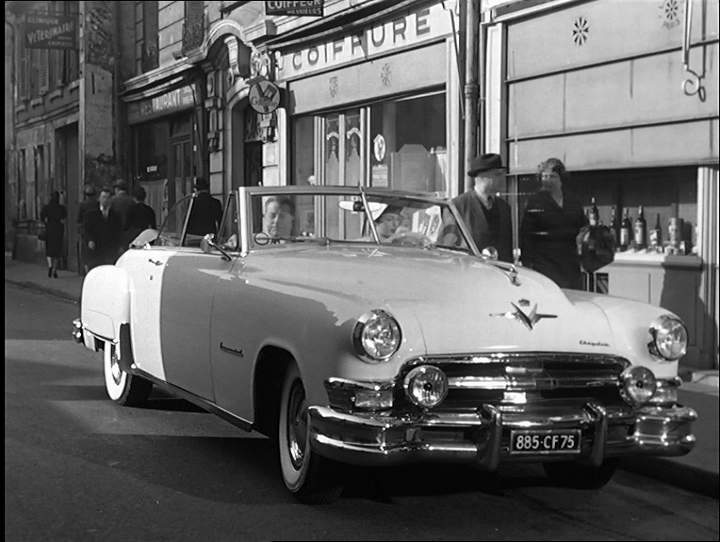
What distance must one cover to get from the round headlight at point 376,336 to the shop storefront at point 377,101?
0.55 meters

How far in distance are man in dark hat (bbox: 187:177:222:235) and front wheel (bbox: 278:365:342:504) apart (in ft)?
1.52

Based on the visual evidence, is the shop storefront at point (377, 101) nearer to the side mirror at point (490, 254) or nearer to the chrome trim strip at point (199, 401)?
the side mirror at point (490, 254)

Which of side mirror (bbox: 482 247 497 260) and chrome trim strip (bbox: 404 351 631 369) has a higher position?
Result: side mirror (bbox: 482 247 497 260)

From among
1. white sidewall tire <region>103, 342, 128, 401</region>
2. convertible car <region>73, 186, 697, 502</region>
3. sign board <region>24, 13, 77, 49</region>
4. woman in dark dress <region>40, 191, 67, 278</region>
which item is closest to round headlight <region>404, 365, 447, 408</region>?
convertible car <region>73, 186, 697, 502</region>

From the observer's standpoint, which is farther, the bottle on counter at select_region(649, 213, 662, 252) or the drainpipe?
the bottle on counter at select_region(649, 213, 662, 252)

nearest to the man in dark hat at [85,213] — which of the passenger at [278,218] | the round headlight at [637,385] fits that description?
the passenger at [278,218]

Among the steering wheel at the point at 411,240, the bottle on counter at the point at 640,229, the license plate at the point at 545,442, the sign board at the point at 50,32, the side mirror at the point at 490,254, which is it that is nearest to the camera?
the license plate at the point at 545,442

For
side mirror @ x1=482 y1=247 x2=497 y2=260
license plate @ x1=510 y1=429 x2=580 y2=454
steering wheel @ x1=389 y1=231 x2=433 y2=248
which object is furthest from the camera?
steering wheel @ x1=389 y1=231 x2=433 y2=248

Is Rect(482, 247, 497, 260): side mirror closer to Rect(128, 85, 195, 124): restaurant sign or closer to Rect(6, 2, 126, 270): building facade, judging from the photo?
Rect(128, 85, 195, 124): restaurant sign

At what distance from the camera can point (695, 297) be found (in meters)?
4.24

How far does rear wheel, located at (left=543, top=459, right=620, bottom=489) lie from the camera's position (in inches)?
77.6

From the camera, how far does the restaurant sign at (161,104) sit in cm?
234

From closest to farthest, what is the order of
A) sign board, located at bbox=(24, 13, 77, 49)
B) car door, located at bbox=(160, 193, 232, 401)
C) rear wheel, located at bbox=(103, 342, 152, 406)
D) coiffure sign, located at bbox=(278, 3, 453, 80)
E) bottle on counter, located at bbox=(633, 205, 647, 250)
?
coiffure sign, located at bbox=(278, 3, 453, 80) < sign board, located at bbox=(24, 13, 77, 49) < car door, located at bbox=(160, 193, 232, 401) < rear wheel, located at bbox=(103, 342, 152, 406) < bottle on counter, located at bbox=(633, 205, 647, 250)

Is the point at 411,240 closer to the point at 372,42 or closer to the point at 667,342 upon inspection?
the point at 372,42
